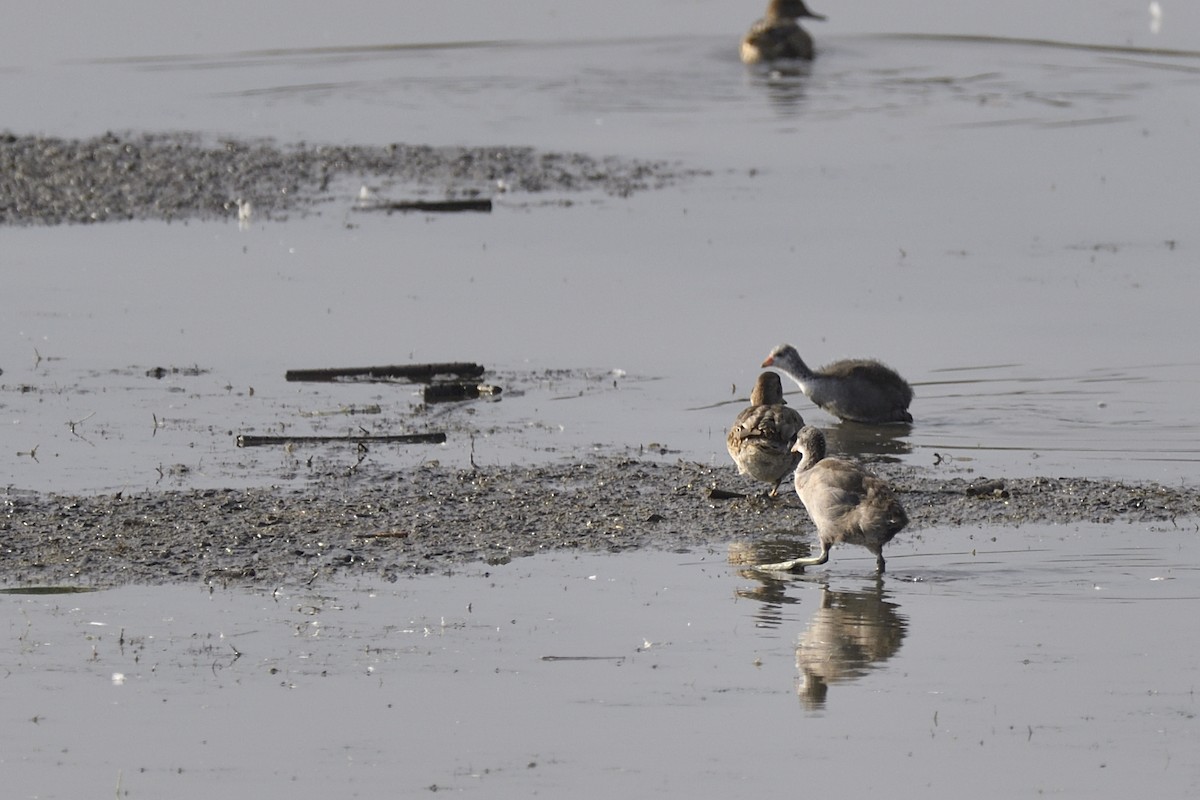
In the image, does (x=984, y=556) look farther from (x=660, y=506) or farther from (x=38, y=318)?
(x=38, y=318)

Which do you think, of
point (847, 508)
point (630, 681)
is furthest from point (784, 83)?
point (630, 681)

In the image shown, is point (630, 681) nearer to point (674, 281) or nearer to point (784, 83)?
point (674, 281)

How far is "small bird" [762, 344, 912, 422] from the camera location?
1276 centimetres

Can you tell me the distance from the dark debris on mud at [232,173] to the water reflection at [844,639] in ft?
39.8

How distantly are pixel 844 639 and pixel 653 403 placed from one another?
4.96 m

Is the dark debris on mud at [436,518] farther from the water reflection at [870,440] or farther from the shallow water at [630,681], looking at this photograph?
the water reflection at [870,440]

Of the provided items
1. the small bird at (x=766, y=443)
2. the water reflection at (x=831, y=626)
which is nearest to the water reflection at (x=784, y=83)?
the small bird at (x=766, y=443)

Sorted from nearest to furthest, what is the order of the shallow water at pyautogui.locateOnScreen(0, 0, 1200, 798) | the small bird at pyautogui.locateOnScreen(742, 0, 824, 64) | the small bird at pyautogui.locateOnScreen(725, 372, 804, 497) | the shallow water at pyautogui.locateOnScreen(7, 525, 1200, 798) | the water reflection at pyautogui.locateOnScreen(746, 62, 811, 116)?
the shallow water at pyautogui.locateOnScreen(7, 525, 1200, 798) < the shallow water at pyautogui.locateOnScreen(0, 0, 1200, 798) < the small bird at pyautogui.locateOnScreen(725, 372, 804, 497) < the water reflection at pyautogui.locateOnScreen(746, 62, 811, 116) < the small bird at pyautogui.locateOnScreen(742, 0, 824, 64)

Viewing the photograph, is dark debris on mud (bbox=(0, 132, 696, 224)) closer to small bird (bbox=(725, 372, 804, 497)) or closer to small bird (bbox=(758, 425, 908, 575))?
small bird (bbox=(725, 372, 804, 497))

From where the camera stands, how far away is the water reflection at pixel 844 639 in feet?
24.9

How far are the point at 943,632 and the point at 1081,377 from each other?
5839 mm

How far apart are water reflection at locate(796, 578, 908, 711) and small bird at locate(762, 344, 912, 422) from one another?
12.5 ft

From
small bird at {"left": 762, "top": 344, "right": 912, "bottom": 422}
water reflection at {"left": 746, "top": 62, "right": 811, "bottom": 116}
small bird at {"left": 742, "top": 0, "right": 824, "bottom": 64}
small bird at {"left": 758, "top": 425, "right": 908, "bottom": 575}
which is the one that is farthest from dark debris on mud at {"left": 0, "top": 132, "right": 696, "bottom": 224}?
small bird at {"left": 758, "top": 425, "right": 908, "bottom": 575}

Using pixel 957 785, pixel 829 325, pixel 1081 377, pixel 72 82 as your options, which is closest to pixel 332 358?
pixel 829 325
